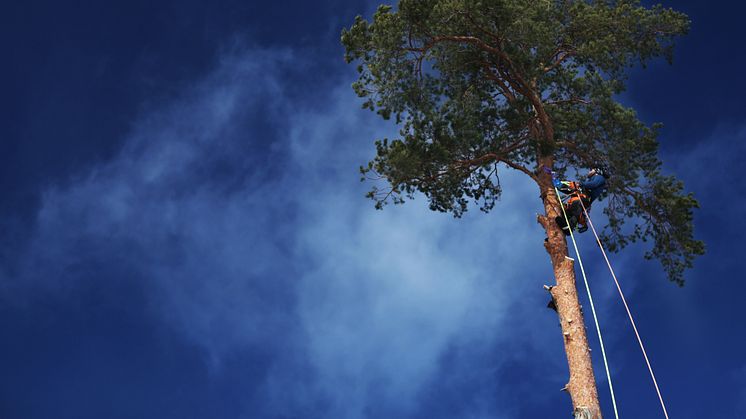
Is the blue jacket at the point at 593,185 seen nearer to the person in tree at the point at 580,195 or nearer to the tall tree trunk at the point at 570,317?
the person in tree at the point at 580,195

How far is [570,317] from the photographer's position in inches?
423

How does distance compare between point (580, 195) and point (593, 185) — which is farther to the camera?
point (593, 185)

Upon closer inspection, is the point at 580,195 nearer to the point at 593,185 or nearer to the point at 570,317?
the point at 593,185

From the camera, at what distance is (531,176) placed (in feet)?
42.5

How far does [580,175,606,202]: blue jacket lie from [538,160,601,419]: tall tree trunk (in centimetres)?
92

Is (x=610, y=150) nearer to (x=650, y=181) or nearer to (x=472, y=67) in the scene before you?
(x=650, y=181)

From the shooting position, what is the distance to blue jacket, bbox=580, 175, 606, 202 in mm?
13102

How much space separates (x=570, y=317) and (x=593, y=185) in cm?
350

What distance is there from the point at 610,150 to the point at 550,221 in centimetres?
246

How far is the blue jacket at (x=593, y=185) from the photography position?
1310 centimetres

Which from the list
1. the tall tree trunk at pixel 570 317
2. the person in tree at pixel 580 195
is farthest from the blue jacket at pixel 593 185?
the tall tree trunk at pixel 570 317

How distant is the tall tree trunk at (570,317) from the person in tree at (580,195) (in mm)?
180

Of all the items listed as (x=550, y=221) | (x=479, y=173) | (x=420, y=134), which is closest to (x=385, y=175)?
(x=420, y=134)

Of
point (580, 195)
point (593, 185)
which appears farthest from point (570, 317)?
point (593, 185)
